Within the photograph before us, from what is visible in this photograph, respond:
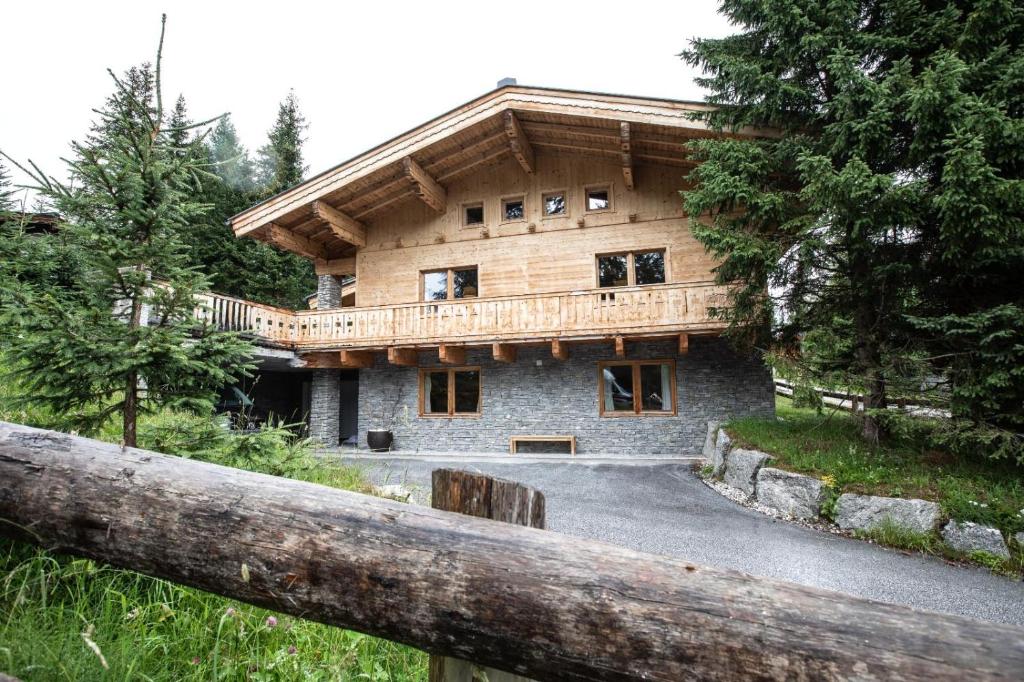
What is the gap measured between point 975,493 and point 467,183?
13114 millimetres

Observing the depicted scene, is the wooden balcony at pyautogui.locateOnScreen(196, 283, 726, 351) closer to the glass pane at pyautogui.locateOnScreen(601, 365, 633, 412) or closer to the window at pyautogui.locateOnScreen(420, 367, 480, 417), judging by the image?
the window at pyautogui.locateOnScreen(420, 367, 480, 417)

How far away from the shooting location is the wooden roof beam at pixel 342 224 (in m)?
13.6

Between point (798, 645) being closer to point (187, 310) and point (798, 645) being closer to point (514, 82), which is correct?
point (187, 310)

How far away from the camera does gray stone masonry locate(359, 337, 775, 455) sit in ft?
38.8

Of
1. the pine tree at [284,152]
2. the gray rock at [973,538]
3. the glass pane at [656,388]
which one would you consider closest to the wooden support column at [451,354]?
the glass pane at [656,388]

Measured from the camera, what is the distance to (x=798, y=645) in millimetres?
1002

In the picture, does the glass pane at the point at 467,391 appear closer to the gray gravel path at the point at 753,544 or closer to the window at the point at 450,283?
the window at the point at 450,283

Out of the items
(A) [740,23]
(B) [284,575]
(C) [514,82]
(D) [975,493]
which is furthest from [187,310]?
(C) [514,82]

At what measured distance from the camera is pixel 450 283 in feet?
47.1

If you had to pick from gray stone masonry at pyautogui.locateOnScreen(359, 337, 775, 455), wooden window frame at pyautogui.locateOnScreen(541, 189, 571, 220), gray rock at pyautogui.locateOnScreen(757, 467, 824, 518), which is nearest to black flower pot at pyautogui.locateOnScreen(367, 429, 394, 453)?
gray stone masonry at pyautogui.locateOnScreen(359, 337, 775, 455)

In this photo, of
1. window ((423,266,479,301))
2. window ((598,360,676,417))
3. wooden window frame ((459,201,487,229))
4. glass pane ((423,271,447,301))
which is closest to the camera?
window ((598,360,676,417))

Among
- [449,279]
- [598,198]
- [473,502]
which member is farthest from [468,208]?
[473,502]

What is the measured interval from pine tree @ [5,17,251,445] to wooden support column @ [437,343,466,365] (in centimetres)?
845

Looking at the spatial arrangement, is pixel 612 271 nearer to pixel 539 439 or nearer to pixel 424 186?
pixel 539 439
